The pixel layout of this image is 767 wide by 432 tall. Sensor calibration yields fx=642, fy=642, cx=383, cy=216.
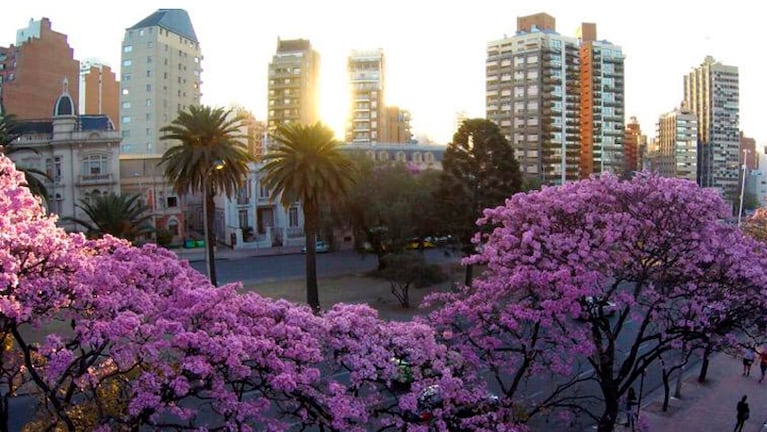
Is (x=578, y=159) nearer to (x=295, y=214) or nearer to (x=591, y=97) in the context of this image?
(x=591, y=97)

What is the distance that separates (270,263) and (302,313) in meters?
44.2

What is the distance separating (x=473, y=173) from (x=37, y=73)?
68.5 metres

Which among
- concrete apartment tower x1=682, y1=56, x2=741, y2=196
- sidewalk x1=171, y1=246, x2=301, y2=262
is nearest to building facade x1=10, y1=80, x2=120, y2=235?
sidewalk x1=171, y1=246, x2=301, y2=262

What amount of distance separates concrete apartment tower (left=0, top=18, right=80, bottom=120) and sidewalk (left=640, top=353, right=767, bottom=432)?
8051 centimetres

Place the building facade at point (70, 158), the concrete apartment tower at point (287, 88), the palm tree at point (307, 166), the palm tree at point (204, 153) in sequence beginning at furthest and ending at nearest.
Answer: the concrete apartment tower at point (287, 88)
the building facade at point (70, 158)
the palm tree at point (204, 153)
the palm tree at point (307, 166)

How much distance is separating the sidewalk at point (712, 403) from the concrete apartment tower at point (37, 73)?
264 feet

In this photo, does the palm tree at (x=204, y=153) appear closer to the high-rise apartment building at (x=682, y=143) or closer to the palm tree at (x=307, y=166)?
the palm tree at (x=307, y=166)

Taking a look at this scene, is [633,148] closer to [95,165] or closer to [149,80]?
[149,80]

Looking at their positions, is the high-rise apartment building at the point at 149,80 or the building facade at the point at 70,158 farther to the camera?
the high-rise apartment building at the point at 149,80

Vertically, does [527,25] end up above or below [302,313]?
above

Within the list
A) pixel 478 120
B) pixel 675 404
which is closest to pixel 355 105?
pixel 478 120

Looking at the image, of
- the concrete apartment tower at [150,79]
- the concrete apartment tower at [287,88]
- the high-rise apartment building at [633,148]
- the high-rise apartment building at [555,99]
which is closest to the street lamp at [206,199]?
the concrete apartment tower at [150,79]

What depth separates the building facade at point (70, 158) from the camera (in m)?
56.2

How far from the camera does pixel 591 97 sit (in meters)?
109
